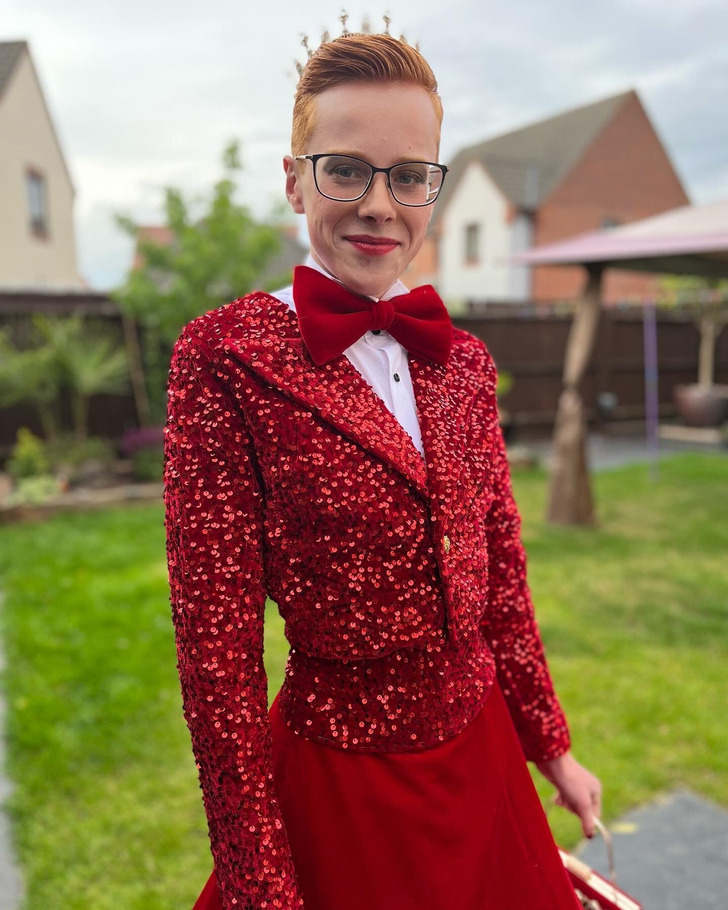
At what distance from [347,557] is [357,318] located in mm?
324

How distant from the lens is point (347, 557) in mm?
1009

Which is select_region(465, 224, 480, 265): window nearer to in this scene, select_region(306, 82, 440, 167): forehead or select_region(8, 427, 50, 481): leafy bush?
select_region(8, 427, 50, 481): leafy bush

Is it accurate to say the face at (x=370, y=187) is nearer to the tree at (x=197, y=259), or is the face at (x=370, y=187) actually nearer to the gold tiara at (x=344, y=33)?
the gold tiara at (x=344, y=33)

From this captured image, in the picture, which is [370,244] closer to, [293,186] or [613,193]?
[293,186]

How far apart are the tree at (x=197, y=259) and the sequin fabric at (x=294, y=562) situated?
277 inches

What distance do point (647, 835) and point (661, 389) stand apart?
11.4 m

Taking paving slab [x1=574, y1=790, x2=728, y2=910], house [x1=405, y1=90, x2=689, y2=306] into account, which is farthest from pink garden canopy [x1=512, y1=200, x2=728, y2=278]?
house [x1=405, y1=90, x2=689, y2=306]

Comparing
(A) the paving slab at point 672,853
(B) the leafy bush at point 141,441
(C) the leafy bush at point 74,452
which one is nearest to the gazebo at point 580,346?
(A) the paving slab at point 672,853

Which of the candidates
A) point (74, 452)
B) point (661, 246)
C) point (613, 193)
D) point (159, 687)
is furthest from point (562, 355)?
point (613, 193)

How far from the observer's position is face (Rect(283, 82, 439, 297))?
3.22 ft

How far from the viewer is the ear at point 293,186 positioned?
108 cm

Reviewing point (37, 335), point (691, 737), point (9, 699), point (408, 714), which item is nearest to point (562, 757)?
point (408, 714)

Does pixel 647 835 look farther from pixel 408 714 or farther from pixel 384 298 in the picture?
pixel 384 298

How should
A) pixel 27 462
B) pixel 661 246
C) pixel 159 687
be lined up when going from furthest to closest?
1. pixel 27 462
2. pixel 661 246
3. pixel 159 687
